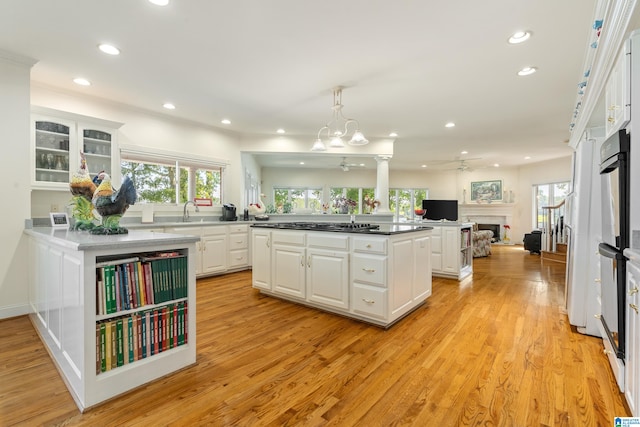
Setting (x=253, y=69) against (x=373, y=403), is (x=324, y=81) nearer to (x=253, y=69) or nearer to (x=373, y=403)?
(x=253, y=69)

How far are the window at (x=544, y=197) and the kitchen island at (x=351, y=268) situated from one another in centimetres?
775

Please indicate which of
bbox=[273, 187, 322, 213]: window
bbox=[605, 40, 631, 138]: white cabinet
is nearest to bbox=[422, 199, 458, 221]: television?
bbox=[605, 40, 631, 138]: white cabinet

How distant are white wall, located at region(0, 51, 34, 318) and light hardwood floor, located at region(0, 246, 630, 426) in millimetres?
327

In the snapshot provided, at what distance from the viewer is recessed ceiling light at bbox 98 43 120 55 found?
2.60 metres

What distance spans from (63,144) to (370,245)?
12.2ft

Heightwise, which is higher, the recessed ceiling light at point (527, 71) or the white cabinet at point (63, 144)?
the recessed ceiling light at point (527, 71)

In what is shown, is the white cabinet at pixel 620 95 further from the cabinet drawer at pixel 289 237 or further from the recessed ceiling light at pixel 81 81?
the recessed ceiling light at pixel 81 81

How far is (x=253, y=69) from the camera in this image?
3051 mm

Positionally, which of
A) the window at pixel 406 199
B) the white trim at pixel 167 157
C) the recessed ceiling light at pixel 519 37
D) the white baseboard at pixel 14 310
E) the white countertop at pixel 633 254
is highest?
the recessed ceiling light at pixel 519 37

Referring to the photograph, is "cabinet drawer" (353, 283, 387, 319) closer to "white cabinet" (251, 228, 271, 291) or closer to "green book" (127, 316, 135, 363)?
"white cabinet" (251, 228, 271, 291)

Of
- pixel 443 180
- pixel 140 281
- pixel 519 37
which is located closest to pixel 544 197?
pixel 443 180

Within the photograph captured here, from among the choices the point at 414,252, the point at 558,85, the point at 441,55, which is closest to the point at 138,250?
the point at 414,252

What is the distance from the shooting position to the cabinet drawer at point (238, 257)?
488 centimetres

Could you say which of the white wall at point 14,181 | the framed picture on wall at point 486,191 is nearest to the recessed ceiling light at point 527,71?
the white wall at point 14,181
